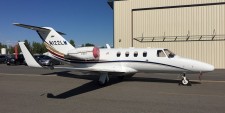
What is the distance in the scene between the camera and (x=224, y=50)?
30.5m

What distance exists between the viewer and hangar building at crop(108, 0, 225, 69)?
30922 mm

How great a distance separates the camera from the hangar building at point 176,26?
30922 millimetres

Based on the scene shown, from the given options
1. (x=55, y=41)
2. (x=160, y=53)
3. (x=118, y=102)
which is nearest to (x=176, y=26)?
(x=160, y=53)

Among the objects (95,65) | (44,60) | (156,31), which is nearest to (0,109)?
(95,65)

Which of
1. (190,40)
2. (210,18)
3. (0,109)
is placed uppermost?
(210,18)

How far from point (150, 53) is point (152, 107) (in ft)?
25.2

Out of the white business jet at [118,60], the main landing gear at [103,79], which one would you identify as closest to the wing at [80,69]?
the white business jet at [118,60]

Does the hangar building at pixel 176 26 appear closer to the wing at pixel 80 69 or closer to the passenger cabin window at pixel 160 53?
the passenger cabin window at pixel 160 53

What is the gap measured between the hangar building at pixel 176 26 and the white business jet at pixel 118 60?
15401 mm

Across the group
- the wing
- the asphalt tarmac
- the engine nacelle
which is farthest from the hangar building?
the asphalt tarmac

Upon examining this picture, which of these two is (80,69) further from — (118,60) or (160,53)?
(160,53)

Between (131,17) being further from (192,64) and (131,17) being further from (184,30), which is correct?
(192,64)

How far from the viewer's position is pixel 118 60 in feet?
59.3

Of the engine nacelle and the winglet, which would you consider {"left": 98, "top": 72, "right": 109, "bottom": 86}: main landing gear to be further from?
the winglet
